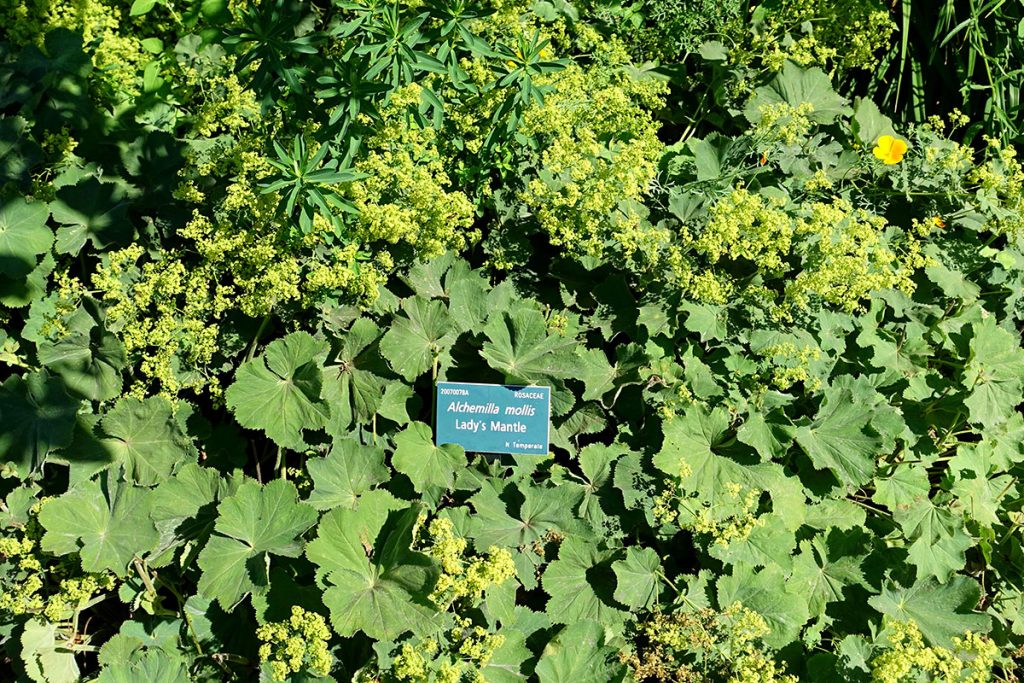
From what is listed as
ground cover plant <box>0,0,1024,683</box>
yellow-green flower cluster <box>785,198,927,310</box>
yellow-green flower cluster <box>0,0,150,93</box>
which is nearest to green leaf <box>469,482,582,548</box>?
ground cover plant <box>0,0,1024,683</box>

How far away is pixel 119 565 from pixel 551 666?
1474mm

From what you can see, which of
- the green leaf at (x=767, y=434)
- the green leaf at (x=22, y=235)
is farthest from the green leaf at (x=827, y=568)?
the green leaf at (x=22, y=235)

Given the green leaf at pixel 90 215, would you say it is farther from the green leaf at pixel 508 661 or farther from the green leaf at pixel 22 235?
the green leaf at pixel 508 661

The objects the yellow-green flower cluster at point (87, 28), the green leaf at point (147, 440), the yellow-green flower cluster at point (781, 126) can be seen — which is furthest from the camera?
the yellow-green flower cluster at point (87, 28)

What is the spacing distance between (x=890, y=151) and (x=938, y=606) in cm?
212

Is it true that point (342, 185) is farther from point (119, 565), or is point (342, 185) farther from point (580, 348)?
point (119, 565)

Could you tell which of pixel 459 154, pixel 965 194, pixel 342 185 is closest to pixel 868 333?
pixel 965 194

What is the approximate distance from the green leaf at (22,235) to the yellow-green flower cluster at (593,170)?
1.87 meters

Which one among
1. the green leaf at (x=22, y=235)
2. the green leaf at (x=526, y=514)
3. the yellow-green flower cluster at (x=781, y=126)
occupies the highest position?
the yellow-green flower cluster at (x=781, y=126)

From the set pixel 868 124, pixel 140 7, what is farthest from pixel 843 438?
pixel 140 7

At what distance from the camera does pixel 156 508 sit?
2.85m

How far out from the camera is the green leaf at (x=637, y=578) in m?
2.88

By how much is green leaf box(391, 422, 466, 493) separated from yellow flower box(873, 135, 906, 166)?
2.51m

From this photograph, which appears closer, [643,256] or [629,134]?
[643,256]
